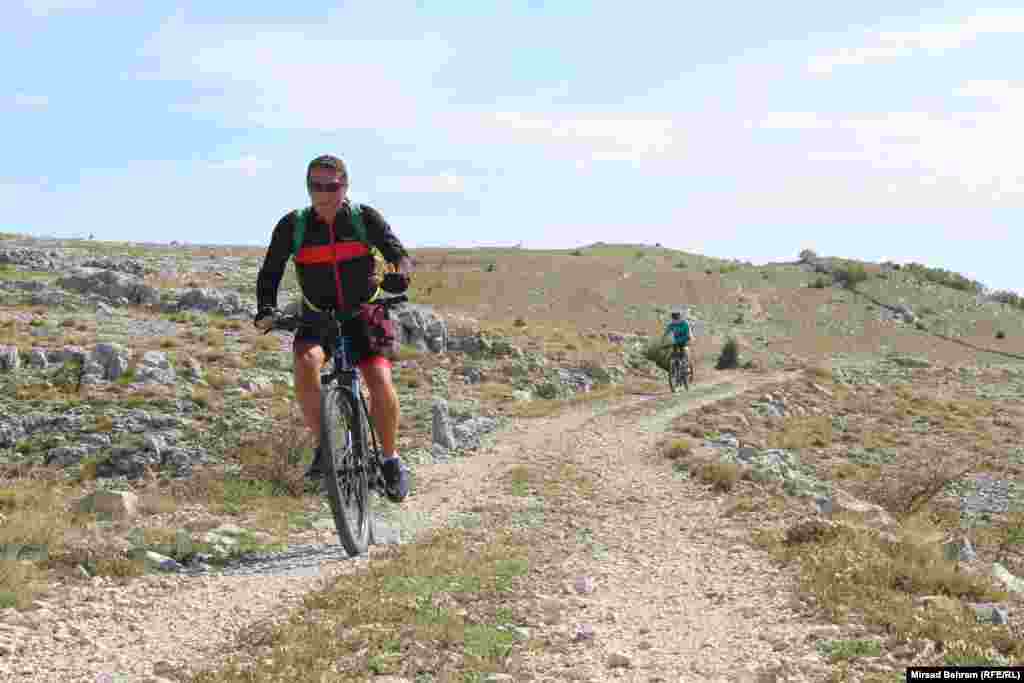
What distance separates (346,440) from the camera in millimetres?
7566

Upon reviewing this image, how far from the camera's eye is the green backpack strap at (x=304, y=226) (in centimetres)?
721

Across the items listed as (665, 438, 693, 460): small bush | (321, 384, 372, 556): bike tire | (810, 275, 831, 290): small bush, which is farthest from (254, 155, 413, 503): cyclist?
(810, 275, 831, 290): small bush

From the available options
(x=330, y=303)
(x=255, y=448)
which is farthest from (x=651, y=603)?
(x=255, y=448)

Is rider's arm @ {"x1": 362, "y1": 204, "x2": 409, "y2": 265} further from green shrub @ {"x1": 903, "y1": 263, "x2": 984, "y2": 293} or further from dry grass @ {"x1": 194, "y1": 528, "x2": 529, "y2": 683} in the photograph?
green shrub @ {"x1": 903, "y1": 263, "x2": 984, "y2": 293}

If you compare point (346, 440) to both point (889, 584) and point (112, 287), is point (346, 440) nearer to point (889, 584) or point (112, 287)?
point (889, 584)

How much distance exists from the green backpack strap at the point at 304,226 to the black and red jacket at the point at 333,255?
0.03 m

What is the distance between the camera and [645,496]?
1181cm

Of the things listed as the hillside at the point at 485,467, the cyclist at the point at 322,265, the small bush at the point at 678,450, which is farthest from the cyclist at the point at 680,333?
the cyclist at the point at 322,265

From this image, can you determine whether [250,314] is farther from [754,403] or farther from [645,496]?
[645,496]

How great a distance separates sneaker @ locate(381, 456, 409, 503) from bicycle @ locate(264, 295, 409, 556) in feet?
0.18

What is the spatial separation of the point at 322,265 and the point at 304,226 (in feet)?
1.10

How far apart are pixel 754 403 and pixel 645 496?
14443mm

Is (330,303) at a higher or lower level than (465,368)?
higher

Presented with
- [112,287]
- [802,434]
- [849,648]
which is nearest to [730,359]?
[802,434]
